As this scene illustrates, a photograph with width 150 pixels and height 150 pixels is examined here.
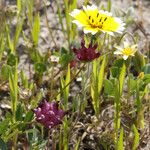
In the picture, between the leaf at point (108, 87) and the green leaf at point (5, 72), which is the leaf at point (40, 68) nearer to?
the green leaf at point (5, 72)

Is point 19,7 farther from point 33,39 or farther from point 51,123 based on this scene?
point 51,123

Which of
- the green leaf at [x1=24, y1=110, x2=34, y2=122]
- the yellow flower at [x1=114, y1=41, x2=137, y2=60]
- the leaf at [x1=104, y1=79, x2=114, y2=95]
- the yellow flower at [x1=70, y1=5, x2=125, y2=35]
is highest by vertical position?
the yellow flower at [x1=70, y1=5, x2=125, y2=35]

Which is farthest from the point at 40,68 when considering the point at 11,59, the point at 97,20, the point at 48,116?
Answer: the point at 48,116

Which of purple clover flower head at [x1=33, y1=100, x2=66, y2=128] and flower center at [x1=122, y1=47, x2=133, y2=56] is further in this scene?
flower center at [x1=122, y1=47, x2=133, y2=56]

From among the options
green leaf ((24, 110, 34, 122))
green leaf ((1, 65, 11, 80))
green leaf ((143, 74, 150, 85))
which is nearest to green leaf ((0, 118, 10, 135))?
green leaf ((24, 110, 34, 122))

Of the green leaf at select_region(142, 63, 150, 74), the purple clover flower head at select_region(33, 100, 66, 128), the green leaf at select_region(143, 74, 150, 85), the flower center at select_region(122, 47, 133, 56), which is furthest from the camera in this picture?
the green leaf at select_region(142, 63, 150, 74)

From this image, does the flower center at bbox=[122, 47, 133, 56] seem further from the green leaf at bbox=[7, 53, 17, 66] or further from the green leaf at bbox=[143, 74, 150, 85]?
the green leaf at bbox=[7, 53, 17, 66]

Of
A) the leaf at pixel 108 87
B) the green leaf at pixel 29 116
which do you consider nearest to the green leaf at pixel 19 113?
the green leaf at pixel 29 116

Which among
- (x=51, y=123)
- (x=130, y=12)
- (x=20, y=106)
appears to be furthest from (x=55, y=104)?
(x=130, y=12)
